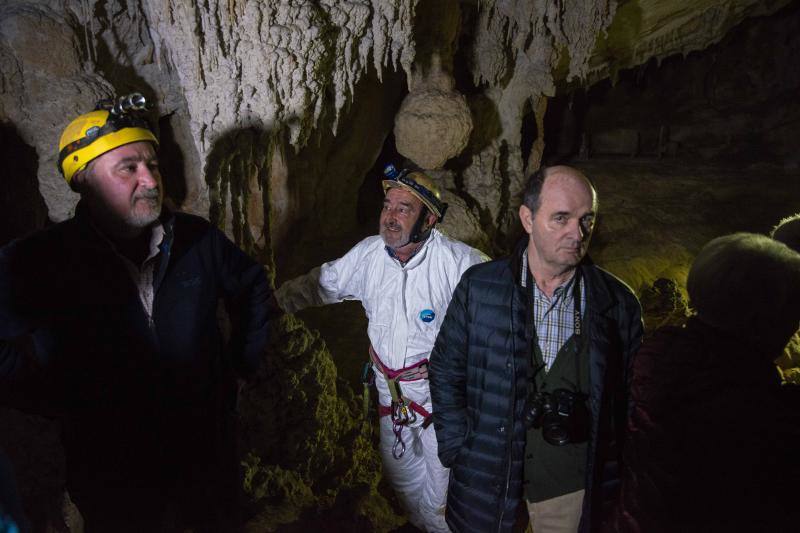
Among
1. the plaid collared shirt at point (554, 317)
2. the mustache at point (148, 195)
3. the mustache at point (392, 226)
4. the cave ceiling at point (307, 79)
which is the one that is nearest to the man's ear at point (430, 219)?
the mustache at point (392, 226)

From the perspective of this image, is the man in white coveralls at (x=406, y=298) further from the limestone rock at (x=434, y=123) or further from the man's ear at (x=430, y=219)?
the limestone rock at (x=434, y=123)

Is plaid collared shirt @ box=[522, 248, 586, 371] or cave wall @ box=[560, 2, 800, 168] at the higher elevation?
cave wall @ box=[560, 2, 800, 168]

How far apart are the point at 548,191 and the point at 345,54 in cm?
263

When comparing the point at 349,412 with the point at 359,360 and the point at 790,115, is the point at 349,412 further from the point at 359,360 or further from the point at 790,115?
the point at 790,115

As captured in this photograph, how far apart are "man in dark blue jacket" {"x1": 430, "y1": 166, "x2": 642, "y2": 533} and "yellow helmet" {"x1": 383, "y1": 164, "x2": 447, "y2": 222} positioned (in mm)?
716

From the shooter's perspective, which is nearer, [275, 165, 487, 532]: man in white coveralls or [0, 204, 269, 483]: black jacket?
[0, 204, 269, 483]: black jacket

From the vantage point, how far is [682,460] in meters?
1.07

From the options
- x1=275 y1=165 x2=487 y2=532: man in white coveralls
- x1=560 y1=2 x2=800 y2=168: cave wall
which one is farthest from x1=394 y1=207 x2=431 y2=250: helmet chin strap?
x1=560 y1=2 x2=800 y2=168: cave wall

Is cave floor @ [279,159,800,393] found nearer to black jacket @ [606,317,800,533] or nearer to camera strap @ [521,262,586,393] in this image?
camera strap @ [521,262,586,393]

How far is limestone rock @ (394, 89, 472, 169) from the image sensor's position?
512 centimetres

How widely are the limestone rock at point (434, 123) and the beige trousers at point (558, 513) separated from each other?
4077 mm

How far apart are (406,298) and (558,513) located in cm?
111

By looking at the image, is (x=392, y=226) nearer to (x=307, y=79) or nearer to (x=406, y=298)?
(x=406, y=298)

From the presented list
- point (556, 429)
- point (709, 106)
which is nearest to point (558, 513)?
point (556, 429)
